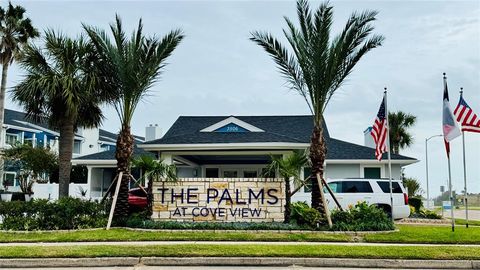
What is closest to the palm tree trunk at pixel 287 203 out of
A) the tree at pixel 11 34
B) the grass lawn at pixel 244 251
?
the grass lawn at pixel 244 251

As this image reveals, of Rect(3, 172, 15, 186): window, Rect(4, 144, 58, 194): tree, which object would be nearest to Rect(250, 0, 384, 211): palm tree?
Rect(4, 144, 58, 194): tree

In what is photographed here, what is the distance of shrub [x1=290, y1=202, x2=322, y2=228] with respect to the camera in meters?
14.6

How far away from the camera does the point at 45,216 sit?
14680 mm

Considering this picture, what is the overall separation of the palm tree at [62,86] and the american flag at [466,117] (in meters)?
12.8

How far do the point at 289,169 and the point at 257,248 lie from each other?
15.8ft

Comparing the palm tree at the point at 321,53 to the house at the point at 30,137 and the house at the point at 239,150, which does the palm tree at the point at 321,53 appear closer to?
the house at the point at 239,150

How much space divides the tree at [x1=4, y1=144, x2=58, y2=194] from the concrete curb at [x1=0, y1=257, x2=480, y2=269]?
3029cm

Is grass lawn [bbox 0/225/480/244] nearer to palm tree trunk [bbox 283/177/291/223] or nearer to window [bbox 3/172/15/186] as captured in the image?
palm tree trunk [bbox 283/177/291/223]

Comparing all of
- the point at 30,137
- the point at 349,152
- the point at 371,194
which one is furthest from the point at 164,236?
the point at 30,137

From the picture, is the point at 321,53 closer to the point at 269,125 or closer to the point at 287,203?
the point at 287,203

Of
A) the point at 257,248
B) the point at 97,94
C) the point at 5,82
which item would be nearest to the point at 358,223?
the point at 257,248

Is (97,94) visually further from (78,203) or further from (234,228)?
(234,228)

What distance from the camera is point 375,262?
10086mm

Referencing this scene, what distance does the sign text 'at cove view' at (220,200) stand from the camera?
621 inches
